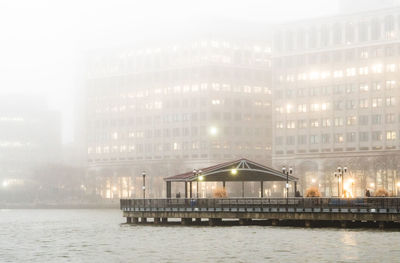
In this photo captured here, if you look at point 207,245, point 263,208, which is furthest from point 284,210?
point 207,245

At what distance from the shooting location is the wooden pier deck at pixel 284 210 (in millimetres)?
97000

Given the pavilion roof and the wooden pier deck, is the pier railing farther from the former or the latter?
the pavilion roof

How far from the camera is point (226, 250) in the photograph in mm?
83875

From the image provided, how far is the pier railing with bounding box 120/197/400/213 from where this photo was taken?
97000 mm

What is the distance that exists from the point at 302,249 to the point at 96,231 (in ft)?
142

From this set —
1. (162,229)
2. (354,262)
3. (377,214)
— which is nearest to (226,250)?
(354,262)

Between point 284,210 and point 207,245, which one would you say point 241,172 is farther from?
point 207,245

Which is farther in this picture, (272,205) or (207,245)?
(272,205)

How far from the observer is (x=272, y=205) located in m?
106

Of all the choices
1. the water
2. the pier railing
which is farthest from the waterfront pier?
the water

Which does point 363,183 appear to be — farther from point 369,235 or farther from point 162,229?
point 369,235

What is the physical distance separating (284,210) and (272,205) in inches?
70.5

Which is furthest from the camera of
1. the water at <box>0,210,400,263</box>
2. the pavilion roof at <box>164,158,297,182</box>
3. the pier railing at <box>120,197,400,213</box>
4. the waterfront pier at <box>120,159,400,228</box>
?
the pavilion roof at <box>164,158,297,182</box>

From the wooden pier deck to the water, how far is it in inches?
63.4
